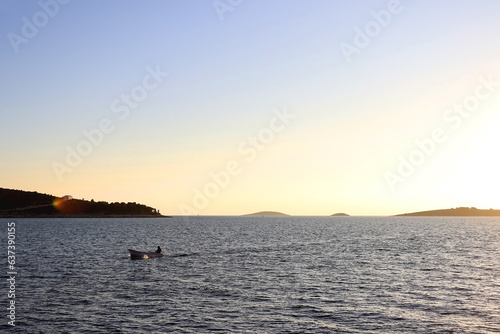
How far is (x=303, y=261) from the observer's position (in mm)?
89375

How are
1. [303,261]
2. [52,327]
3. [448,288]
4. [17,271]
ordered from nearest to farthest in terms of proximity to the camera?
[52,327] < [448,288] < [17,271] < [303,261]

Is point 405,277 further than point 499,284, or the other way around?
point 405,277

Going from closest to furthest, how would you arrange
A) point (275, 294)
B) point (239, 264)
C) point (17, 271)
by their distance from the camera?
point (275, 294) → point (17, 271) → point (239, 264)

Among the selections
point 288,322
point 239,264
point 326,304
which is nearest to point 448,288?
point 326,304

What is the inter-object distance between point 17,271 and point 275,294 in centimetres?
4214

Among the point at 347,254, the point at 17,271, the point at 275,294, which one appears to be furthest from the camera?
the point at 347,254

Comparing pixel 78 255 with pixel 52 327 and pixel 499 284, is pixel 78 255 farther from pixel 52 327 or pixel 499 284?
pixel 499 284

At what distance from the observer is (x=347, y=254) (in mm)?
104312

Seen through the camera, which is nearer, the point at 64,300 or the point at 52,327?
the point at 52,327

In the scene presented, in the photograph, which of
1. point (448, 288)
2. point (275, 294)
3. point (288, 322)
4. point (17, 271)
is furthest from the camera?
point (17, 271)

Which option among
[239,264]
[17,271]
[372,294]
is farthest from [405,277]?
[17,271]

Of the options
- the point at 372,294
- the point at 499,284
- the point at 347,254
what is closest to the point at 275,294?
the point at 372,294

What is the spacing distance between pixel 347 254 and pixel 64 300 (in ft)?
233

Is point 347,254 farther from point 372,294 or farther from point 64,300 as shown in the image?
point 64,300
